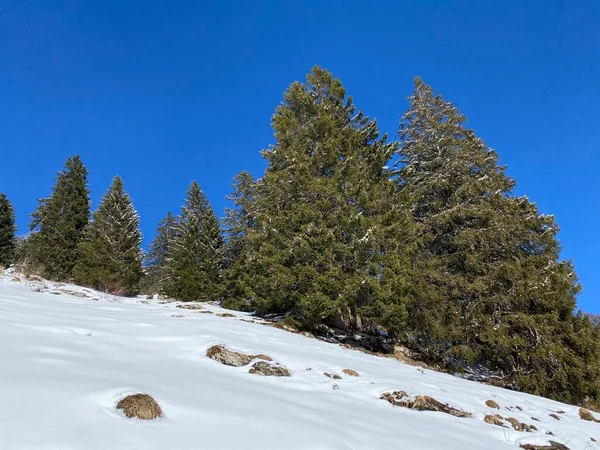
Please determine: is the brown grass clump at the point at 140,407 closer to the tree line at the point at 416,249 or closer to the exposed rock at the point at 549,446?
the exposed rock at the point at 549,446

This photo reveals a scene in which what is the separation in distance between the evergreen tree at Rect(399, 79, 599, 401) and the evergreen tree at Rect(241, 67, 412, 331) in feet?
7.55

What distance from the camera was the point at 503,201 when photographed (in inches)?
604

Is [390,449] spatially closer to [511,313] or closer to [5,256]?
[511,313]

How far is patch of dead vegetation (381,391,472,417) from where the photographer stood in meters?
5.51

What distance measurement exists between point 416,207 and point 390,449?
14.2 m

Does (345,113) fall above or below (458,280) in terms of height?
above

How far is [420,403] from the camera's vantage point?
18.4 ft

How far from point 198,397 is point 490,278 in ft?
43.7

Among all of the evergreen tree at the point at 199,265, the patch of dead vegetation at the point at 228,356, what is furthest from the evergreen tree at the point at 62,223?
the patch of dead vegetation at the point at 228,356

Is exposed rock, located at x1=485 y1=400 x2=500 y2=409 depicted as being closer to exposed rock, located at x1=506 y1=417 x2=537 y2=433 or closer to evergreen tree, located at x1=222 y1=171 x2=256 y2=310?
exposed rock, located at x1=506 y1=417 x2=537 y2=433

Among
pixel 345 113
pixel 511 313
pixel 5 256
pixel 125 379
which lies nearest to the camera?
pixel 125 379

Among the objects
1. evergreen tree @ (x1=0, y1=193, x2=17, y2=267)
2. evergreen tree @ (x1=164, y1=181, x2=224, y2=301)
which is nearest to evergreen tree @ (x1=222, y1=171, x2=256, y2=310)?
evergreen tree @ (x1=164, y1=181, x2=224, y2=301)

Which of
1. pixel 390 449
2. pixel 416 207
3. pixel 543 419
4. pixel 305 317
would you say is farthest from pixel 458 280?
pixel 390 449

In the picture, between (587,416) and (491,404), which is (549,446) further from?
(587,416)
